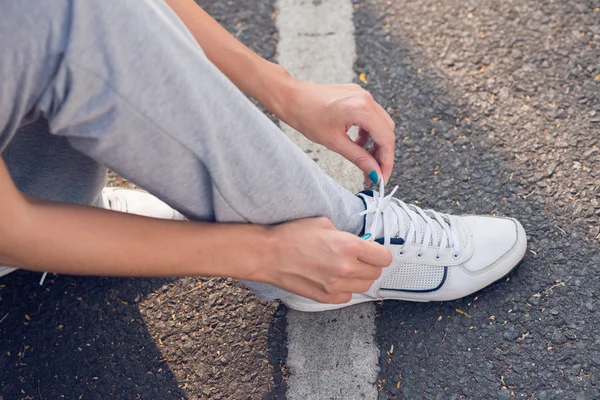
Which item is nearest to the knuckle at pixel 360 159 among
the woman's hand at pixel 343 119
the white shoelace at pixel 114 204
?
the woman's hand at pixel 343 119

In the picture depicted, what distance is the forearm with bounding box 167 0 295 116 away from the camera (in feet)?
4.55

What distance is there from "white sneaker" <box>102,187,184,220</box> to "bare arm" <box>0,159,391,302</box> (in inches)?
20.9

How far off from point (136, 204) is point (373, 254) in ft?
2.41

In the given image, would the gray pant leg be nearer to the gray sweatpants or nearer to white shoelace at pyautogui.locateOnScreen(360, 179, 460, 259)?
the gray sweatpants

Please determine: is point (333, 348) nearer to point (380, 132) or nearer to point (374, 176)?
point (374, 176)

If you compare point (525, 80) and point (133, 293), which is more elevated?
point (525, 80)

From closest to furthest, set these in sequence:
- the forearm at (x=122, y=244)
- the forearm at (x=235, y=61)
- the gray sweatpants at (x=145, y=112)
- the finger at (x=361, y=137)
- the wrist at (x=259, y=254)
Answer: the gray sweatpants at (x=145, y=112)
the forearm at (x=122, y=244)
the wrist at (x=259, y=254)
the forearm at (x=235, y=61)
the finger at (x=361, y=137)

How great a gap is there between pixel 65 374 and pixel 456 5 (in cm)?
167

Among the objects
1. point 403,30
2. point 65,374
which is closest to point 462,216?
point 403,30

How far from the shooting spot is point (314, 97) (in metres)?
1.44

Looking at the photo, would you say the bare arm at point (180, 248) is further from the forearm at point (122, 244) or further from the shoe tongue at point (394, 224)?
the shoe tongue at point (394, 224)

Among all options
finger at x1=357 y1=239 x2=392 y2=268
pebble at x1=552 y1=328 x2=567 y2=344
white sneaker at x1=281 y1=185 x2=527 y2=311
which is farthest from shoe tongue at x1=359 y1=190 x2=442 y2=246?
pebble at x1=552 y1=328 x2=567 y2=344

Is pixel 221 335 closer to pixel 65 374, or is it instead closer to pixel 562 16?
pixel 65 374

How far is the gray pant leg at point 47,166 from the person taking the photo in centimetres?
124
